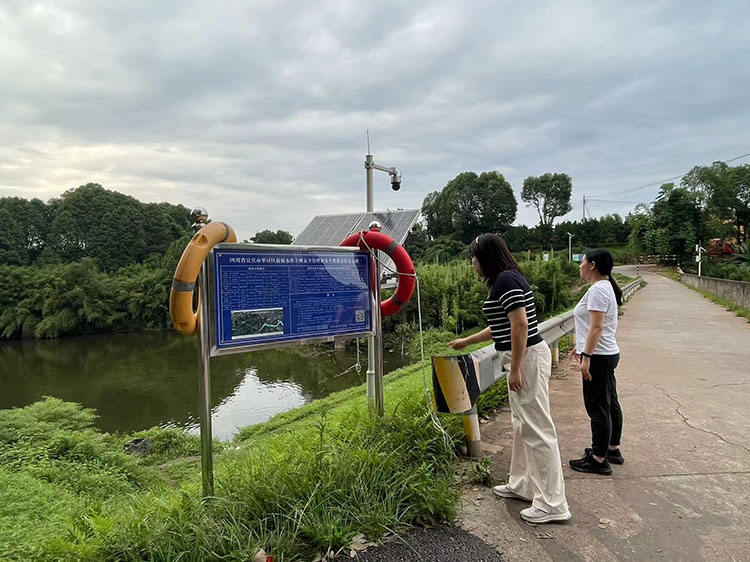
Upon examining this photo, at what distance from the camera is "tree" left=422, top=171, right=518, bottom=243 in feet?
193

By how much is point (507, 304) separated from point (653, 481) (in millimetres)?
1687

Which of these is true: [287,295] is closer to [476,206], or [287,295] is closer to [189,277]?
[189,277]

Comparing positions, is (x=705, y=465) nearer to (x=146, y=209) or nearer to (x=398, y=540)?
(x=398, y=540)

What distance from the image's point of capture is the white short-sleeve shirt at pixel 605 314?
10.6ft

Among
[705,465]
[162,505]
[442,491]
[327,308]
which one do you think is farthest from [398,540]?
[705,465]

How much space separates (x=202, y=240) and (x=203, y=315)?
0.41 m

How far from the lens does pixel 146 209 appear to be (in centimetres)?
5475

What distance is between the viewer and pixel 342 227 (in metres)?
8.88

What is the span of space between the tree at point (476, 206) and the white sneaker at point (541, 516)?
56.2 m

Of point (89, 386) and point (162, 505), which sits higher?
point (162, 505)

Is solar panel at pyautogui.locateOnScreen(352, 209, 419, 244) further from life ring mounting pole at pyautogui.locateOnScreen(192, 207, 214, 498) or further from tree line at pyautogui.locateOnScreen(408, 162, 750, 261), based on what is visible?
tree line at pyautogui.locateOnScreen(408, 162, 750, 261)

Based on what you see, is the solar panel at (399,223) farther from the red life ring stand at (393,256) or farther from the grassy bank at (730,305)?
the grassy bank at (730,305)

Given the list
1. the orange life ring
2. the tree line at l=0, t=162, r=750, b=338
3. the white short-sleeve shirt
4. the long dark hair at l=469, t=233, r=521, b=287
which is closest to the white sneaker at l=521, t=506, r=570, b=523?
the white short-sleeve shirt

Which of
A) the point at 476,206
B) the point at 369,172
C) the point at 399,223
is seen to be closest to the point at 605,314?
the point at 369,172
